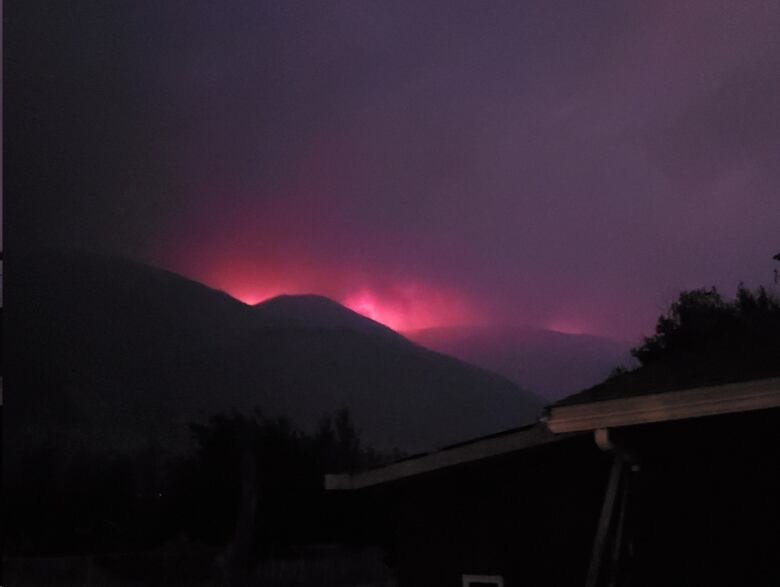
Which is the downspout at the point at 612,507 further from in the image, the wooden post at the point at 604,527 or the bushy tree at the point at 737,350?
the bushy tree at the point at 737,350

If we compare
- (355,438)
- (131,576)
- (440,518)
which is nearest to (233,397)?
(355,438)

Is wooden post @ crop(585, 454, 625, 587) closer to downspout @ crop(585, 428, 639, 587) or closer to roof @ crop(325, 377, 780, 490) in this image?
downspout @ crop(585, 428, 639, 587)

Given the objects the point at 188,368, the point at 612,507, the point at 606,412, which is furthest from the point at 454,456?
the point at 188,368

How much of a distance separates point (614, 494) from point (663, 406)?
3.07 ft

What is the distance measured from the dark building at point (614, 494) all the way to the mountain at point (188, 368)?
36.0m

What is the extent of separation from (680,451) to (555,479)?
50.0 inches

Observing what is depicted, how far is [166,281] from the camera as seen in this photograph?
85625 millimetres

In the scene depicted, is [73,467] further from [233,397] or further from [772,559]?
[233,397]

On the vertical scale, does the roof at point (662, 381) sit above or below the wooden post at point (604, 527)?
above

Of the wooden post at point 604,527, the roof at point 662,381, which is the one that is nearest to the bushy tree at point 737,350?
the roof at point 662,381

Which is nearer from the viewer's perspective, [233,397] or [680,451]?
[680,451]

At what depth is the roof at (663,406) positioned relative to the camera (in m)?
5.40

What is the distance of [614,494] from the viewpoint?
20.9ft

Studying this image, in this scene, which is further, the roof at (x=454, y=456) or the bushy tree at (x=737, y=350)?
the roof at (x=454, y=456)
